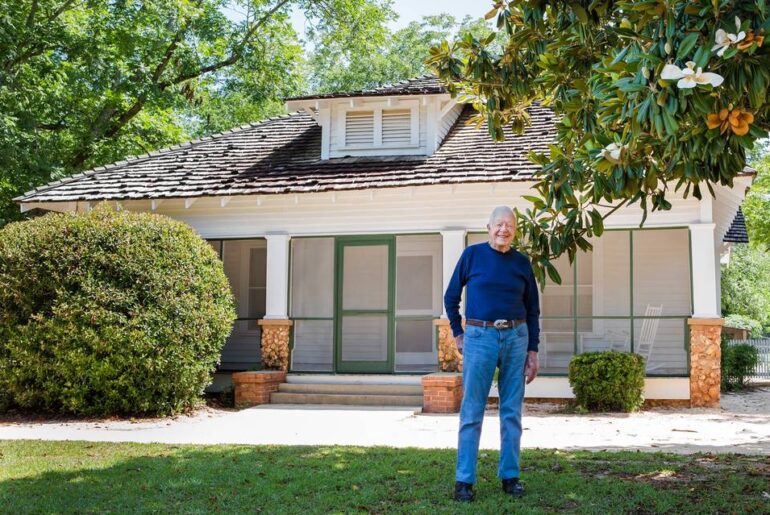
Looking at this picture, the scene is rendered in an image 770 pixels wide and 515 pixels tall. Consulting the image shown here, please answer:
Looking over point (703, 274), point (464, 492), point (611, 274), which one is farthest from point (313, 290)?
point (464, 492)

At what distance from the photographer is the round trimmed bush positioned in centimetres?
1066

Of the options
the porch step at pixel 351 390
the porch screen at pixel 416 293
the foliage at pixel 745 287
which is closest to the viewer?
the porch step at pixel 351 390

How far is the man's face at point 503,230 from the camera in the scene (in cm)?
554

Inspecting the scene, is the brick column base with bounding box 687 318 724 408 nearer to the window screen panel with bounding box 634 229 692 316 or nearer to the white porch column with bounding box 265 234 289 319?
the window screen panel with bounding box 634 229 692 316

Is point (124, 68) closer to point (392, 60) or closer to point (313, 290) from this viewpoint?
point (313, 290)

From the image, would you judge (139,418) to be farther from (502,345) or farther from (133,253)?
(502,345)

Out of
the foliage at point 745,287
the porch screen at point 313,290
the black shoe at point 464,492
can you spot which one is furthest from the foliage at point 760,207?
the black shoe at point 464,492

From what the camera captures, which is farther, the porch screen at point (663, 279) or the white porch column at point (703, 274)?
the porch screen at point (663, 279)

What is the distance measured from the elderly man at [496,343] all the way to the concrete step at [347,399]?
22.9 ft

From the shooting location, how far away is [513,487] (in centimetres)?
555

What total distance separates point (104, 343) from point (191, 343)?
47.1 inches

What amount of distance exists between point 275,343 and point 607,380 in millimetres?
5688

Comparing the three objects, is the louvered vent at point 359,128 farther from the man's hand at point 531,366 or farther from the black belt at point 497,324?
the black belt at point 497,324

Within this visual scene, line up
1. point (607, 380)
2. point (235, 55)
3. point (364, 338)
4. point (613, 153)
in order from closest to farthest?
point (613, 153) < point (607, 380) < point (364, 338) < point (235, 55)
